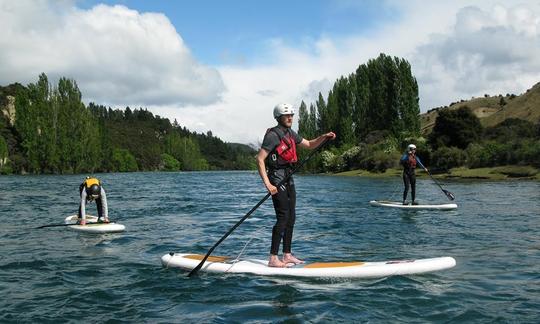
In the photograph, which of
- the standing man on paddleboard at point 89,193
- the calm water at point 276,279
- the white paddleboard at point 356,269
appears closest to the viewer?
the calm water at point 276,279

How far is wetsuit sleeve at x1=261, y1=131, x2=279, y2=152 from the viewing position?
27.1 ft

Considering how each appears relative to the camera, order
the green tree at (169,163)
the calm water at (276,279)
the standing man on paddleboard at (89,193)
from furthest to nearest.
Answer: the green tree at (169,163) → the standing man on paddleboard at (89,193) → the calm water at (276,279)

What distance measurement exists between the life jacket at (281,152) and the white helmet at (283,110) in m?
0.25

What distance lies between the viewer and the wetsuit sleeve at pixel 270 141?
27.1 ft

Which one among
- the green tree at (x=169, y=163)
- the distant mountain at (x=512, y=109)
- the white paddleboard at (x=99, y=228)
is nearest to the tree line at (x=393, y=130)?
the distant mountain at (x=512, y=109)

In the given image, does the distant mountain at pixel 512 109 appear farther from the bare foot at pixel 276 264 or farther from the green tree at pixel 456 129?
the bare foot at pixel 276 264

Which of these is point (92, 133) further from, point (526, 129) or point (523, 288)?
point (523, 288)

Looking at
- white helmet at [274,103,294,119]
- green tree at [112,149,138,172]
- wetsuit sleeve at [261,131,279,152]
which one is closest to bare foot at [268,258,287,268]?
wetsuit sleeve at [261,131,279,152]

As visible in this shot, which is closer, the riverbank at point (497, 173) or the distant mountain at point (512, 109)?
the riverbank at point (497, 173)

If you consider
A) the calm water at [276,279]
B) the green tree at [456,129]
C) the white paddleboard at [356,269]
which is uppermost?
the green tree at [456,129]

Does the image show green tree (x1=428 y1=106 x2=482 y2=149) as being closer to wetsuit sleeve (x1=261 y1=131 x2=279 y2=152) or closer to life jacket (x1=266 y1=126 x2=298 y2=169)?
life jacket (x1=266 y1=126 x2=298 y2=169)

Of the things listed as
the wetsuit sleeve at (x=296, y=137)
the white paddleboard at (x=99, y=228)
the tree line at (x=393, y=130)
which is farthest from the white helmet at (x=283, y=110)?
the tree line at (x=393, y=130)

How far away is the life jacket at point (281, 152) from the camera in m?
8.38

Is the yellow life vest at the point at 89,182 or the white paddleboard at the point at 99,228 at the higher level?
the yellow life vest at the point at 89,182
